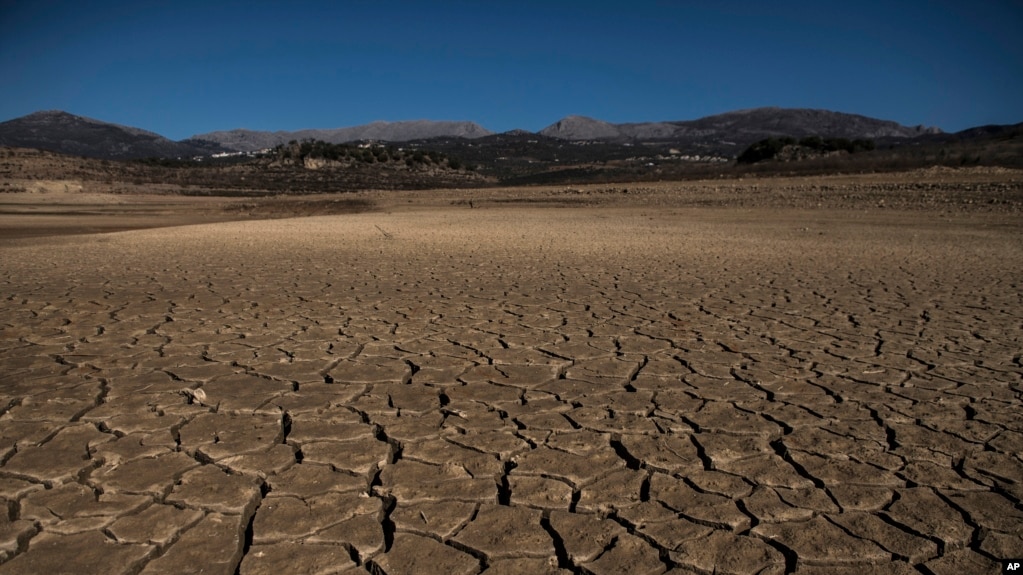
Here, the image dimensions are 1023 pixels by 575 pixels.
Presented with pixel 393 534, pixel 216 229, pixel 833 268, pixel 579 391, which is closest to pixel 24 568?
pixel 393 534

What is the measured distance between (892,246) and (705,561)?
32.2 ft

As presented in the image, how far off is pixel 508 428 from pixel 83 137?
100295 millimetres

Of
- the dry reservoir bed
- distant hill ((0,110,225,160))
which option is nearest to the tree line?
the dry reservoir bed

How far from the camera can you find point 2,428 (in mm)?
2623

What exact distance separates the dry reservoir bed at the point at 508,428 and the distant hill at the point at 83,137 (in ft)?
271

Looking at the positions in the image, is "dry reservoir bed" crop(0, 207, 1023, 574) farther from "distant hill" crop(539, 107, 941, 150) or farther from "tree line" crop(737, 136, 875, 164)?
"distant hill" crop(539, 107, 941, 150)

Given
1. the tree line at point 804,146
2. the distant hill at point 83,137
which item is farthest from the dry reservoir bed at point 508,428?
the distant hill at point 83,137

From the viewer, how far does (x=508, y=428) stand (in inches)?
106

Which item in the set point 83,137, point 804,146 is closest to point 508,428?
point 804,146

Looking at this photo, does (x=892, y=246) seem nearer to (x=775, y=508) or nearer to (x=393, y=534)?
(x=775, y=508)

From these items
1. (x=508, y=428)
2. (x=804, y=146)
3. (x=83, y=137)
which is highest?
(x=83, y=137)

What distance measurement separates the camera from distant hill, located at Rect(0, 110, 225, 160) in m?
75.2

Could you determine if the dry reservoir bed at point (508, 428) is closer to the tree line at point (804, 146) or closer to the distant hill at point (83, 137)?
the tree line at point (804, 146)

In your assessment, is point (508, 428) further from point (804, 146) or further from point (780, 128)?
point (780, 128)
